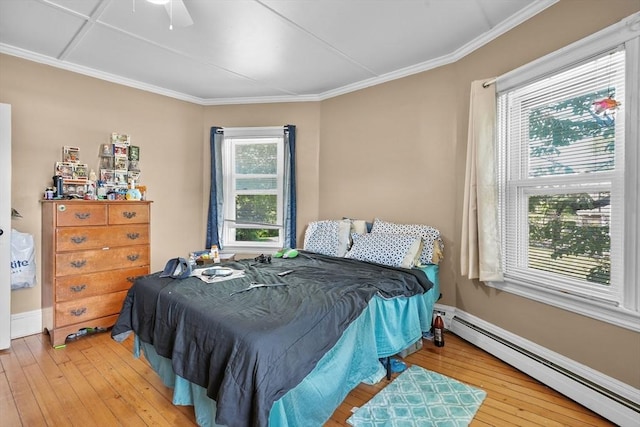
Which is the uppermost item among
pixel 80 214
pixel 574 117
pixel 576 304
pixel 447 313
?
pixel 574 117

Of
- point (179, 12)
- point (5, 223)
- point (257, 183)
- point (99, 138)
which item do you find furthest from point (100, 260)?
point (179, 12)

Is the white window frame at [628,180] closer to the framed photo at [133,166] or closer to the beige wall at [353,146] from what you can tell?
the beige wall at [353,146]

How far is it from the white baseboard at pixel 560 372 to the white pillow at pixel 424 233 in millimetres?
602

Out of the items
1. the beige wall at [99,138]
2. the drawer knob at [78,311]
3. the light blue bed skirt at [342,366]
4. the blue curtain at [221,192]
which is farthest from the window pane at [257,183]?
the light blue bed skirt at [342,366]

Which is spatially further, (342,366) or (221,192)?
(221,192)

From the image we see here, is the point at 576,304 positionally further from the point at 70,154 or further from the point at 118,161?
the point at 70,154

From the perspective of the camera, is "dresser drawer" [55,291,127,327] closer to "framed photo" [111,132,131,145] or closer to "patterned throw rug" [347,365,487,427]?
"framed photo" [111,132,131,145]

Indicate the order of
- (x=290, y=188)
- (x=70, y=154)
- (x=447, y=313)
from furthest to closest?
(x=290, y=188) → (x=70, y=154) → (x=447, y=313)

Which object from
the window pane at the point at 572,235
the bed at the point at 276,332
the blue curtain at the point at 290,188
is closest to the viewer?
the bed at the point at 276,332

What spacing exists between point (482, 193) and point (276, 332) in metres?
1.93

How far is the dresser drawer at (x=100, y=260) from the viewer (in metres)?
2.63

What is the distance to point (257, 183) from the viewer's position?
13.4ft

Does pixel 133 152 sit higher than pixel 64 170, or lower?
higher

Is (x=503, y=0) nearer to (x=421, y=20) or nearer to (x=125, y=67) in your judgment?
(x=421, y=20)
